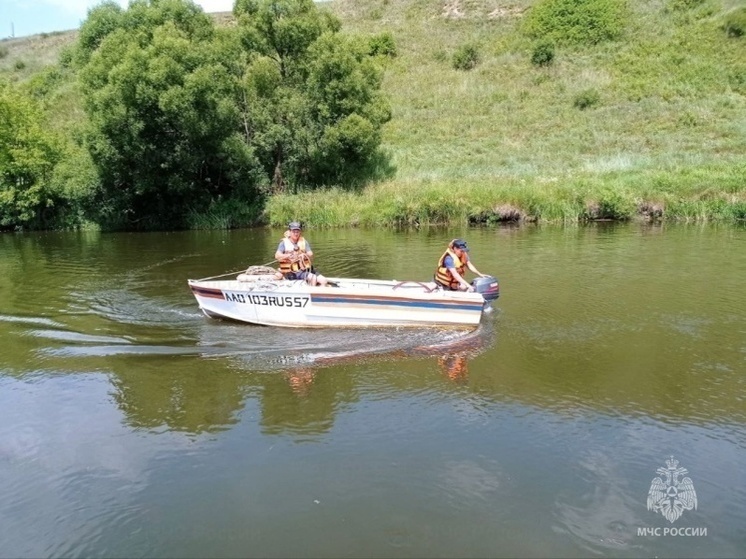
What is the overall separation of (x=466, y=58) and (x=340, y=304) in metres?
42.6

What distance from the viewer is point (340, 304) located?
11.3 meters

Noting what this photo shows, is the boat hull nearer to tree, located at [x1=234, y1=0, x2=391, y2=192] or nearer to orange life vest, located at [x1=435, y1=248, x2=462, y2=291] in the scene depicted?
orange life vest, located at [x1=435, y1=248, x2=462, y2=291]

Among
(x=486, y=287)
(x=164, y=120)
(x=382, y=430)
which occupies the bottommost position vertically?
(x=382, y=430)

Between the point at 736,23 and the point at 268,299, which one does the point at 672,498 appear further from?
the point at 736,23

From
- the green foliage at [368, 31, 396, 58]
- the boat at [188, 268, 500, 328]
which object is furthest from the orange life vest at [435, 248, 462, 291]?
the green foliage at [368, 31, 396, 58]

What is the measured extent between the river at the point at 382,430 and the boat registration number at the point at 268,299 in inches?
21.5

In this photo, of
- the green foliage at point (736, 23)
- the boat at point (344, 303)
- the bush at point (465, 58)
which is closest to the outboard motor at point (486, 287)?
the boat at point (344, 303)

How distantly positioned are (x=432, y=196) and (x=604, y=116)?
18.5 meters

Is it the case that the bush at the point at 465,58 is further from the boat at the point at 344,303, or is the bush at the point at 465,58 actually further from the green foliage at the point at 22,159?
the boat at the point at 344,303

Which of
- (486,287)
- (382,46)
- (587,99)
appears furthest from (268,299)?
(382,46)

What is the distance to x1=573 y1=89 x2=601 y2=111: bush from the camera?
41625 mm

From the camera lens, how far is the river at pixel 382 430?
5.63 metres

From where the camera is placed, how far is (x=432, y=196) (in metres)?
27.1

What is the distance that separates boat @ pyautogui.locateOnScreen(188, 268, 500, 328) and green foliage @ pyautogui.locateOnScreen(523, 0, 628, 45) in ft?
143
